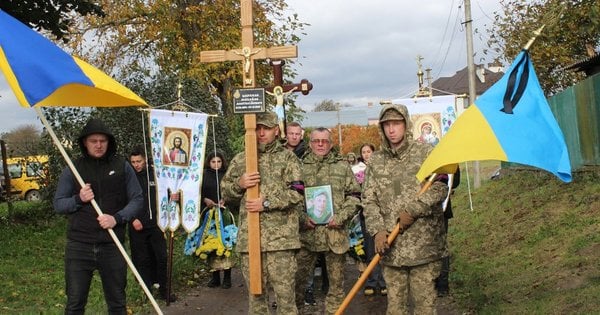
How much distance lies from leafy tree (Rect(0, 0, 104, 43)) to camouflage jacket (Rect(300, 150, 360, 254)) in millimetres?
7727

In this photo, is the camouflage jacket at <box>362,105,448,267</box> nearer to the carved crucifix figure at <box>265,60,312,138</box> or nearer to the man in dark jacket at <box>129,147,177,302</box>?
the man in dark jacket at <box>129,147,177,302</box>

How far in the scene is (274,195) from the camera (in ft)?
19.0

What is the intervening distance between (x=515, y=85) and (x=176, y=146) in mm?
4348

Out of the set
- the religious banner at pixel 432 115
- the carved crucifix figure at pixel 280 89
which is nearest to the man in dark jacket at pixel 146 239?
the carved crucifix figure at pixel 280 89

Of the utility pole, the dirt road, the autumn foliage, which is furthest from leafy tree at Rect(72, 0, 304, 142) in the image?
the autumn foliage

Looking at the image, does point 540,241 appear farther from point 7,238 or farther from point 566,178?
point 7,238

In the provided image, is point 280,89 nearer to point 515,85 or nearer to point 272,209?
point 272,209

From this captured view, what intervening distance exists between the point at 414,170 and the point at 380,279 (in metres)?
3.49

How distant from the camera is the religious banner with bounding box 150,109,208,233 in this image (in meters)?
8.14

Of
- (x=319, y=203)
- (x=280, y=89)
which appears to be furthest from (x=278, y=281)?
(x=280, y=89)

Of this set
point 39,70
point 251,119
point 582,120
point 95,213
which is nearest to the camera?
point 39,70

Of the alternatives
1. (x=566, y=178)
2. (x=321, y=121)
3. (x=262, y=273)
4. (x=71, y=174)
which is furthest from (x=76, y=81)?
(x=321, y=121)

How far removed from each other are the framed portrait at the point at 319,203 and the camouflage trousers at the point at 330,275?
37 centimetres

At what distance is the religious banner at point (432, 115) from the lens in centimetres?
921
